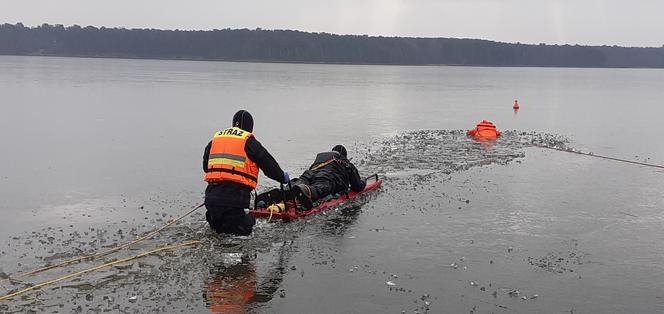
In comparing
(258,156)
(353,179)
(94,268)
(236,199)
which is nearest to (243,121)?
(258,156)

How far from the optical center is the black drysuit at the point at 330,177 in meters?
12.3

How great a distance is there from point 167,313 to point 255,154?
10.1 feet

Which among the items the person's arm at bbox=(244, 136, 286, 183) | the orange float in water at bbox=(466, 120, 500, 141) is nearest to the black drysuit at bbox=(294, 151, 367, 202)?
the person's arm at bbox=(244, 136, 286, 183)

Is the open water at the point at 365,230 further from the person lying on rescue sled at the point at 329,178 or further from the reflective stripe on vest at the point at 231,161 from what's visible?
the reflective stripe on vest at the point at 231,161

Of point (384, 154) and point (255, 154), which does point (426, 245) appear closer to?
point (255, 154)

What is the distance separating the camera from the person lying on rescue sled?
39.8ft

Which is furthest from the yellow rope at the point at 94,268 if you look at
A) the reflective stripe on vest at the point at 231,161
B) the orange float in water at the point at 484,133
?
the orange float in water at the point at 484,133

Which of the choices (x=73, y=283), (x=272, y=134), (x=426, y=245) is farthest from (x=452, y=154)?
(x=73, y=283)

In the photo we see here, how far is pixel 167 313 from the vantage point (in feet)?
23.6

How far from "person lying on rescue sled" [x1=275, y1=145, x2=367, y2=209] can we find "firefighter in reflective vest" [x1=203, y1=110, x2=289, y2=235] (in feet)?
6.55

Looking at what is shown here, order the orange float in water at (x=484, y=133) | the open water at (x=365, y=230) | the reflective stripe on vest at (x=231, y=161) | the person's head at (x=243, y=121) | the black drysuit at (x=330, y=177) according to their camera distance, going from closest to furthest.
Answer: the open water at (x=365, y=230) → the reflective stripe on vest at (x=231, y=161) → the person's head at (x=243, y=121) → the black drysuit at (x=330, y=177) → the orange float in water at (x=484, y=133)

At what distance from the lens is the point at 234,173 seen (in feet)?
31.3

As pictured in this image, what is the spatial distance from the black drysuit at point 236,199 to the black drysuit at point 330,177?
7.67ft

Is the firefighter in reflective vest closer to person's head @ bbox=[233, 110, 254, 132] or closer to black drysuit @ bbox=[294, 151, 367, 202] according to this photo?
person's head @ bbox=[233, 110, 254, 132]
